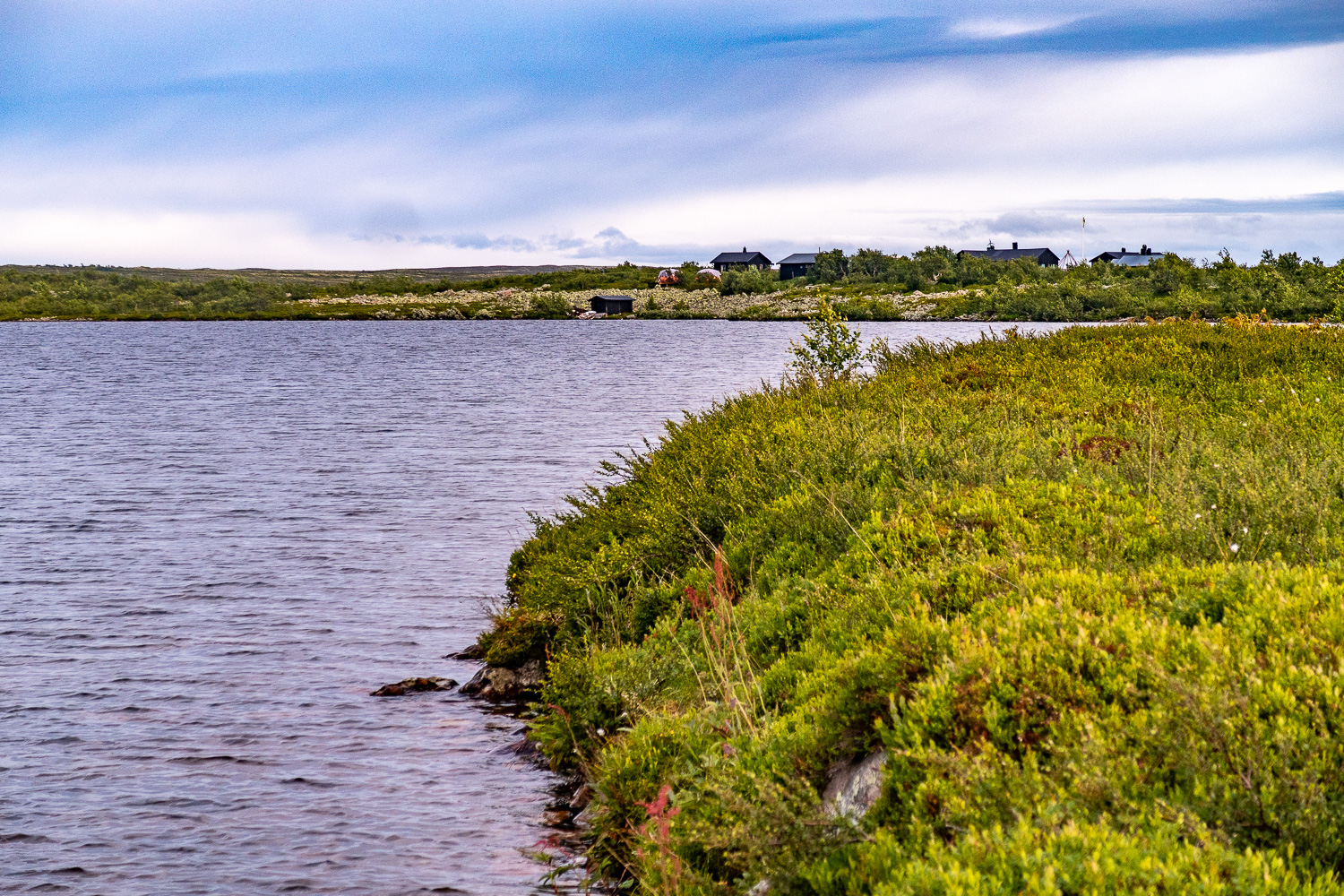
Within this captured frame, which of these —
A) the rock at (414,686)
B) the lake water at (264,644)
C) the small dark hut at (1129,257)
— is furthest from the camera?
the small dark hut at (1129,257)

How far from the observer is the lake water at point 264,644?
877cm

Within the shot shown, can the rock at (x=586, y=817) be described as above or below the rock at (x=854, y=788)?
below

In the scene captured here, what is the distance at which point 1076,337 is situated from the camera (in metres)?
19.7

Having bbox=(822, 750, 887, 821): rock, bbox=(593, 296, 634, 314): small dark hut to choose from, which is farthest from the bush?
bbox=(822, 750, 887, 821): rock

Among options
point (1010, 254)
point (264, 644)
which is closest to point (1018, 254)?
point (1010, 254)

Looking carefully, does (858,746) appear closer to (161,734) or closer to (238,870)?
(238,870)

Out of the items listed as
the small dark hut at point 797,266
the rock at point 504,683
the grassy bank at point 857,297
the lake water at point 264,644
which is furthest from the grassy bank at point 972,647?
the small dark hut at point 797,266

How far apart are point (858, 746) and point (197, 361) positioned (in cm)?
8617

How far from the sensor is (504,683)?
41.5 feet

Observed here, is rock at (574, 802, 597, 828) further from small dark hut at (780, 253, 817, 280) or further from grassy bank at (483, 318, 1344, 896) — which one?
small dark hut at (780, 253, 817, 280)

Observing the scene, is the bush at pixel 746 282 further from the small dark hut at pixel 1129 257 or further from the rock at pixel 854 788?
the rock at pixel 854 788

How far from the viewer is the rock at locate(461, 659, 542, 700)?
495 inches

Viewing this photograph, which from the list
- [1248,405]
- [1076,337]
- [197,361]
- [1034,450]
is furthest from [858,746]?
[197,361]

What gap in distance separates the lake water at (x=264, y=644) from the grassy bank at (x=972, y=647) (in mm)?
1628
